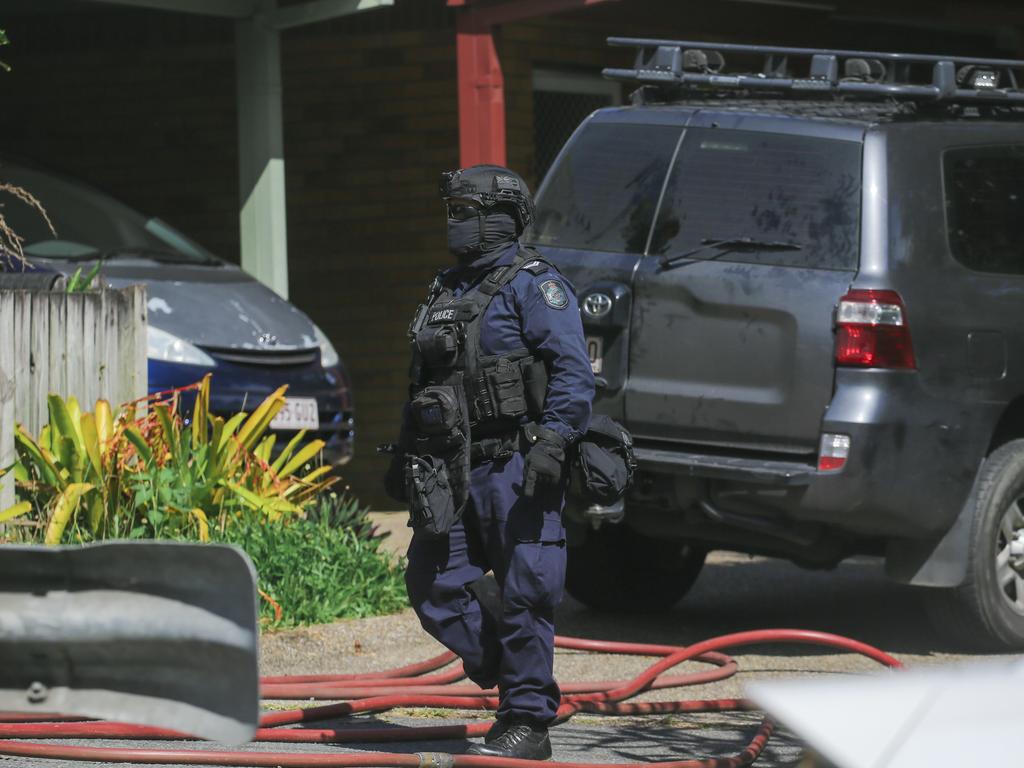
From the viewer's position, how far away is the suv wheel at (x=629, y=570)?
810 cm

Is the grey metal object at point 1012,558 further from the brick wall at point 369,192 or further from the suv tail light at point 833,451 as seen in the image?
the brick wall at point 369,192

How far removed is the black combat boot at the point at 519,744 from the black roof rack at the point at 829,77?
3.27 m

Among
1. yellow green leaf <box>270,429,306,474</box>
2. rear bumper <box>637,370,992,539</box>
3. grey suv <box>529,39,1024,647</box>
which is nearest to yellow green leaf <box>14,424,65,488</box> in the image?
yellow green leaf <box>270,429,306,474</box>

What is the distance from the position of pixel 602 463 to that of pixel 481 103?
5248 mm

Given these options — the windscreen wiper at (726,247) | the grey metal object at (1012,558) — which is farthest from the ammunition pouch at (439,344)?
the grey metal object at (1012,558)

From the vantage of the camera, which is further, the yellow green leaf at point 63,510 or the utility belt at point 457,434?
the yellow green leaf at point 63,510

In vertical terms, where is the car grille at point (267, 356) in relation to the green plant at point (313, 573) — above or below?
above

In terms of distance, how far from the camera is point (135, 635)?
3.37 metres

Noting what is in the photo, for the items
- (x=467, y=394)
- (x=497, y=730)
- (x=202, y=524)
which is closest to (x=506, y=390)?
(x=467, y=394)

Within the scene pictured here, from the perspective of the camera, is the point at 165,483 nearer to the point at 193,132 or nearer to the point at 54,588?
the point at 54,588

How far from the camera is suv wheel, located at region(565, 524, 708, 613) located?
319 inches

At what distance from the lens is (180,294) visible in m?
9.14

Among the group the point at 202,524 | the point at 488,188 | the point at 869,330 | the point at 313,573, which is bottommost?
the point at 313,573

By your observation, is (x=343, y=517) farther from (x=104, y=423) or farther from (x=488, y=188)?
(x=488, y=188)
